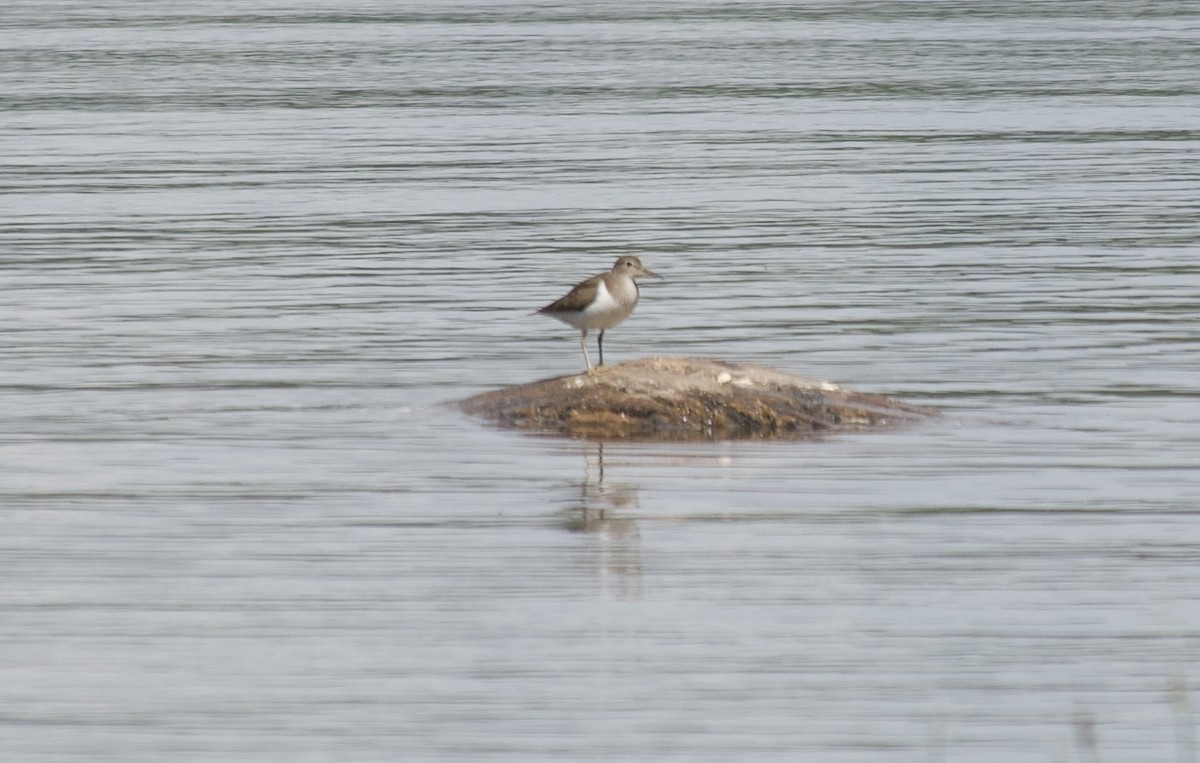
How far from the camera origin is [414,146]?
144 ft

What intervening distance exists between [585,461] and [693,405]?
1.23 meters

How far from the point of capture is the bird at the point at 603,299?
16.9m

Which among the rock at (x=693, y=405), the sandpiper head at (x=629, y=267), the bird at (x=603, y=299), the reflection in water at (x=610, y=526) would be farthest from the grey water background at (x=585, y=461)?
the sandpiper head at (x=629, y=267)

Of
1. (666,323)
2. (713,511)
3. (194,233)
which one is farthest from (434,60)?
(713,511)

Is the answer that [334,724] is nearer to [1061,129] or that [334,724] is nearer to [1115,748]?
[1115,748]

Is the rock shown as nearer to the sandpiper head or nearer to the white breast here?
the white breast

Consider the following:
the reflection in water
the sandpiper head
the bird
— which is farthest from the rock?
the reflection in water

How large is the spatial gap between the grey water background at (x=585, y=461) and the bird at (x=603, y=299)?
98 cm

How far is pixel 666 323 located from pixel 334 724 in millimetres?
13959

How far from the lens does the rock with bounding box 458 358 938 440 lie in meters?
16.9

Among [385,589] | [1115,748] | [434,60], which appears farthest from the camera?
[434,60]

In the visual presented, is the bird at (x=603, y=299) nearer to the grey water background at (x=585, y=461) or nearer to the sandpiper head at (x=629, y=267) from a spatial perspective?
the sandpiper head at (x=629, y=267)

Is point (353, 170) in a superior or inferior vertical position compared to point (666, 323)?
superior

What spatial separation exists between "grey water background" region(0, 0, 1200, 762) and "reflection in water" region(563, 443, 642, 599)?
0.05m
